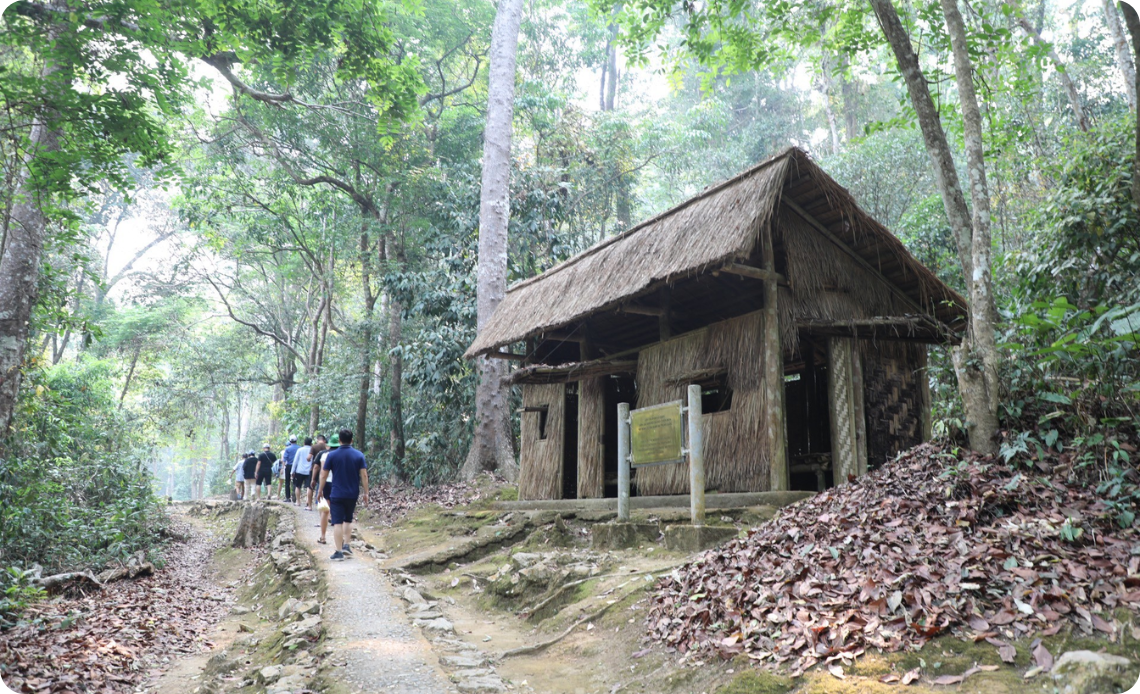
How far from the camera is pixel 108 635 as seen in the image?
7203mm

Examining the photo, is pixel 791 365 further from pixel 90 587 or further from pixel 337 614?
pixel 90 587

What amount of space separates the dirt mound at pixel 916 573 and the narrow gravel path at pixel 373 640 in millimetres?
1757

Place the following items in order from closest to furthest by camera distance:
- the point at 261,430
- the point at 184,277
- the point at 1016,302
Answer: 1. the point at 1016,302
2. the point at 184,277
3. the point at 261,430

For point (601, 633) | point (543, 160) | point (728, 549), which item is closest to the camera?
point (601, 633)

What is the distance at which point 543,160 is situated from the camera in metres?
21.0

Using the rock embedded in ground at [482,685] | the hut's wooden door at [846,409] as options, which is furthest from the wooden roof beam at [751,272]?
the rock embedded in ground at [482,685]

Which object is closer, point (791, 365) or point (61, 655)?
point (61, 655)

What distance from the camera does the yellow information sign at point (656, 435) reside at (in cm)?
746

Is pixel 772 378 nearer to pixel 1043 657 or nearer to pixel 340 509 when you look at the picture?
pixel 1043 657

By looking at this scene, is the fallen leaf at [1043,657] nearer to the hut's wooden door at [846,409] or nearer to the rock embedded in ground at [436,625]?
the rock embedded in ground at [436,625]

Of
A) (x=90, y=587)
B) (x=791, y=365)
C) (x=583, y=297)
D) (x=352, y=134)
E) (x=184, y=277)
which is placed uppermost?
(x=352, y=134)

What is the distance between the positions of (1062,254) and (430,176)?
16.0 meters

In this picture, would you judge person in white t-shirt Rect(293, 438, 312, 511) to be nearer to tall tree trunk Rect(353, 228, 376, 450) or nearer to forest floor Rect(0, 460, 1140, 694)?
tall tree trunk Rect(353, 228, 376, 450)

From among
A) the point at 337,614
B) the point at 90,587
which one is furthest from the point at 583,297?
the point at 90,587
